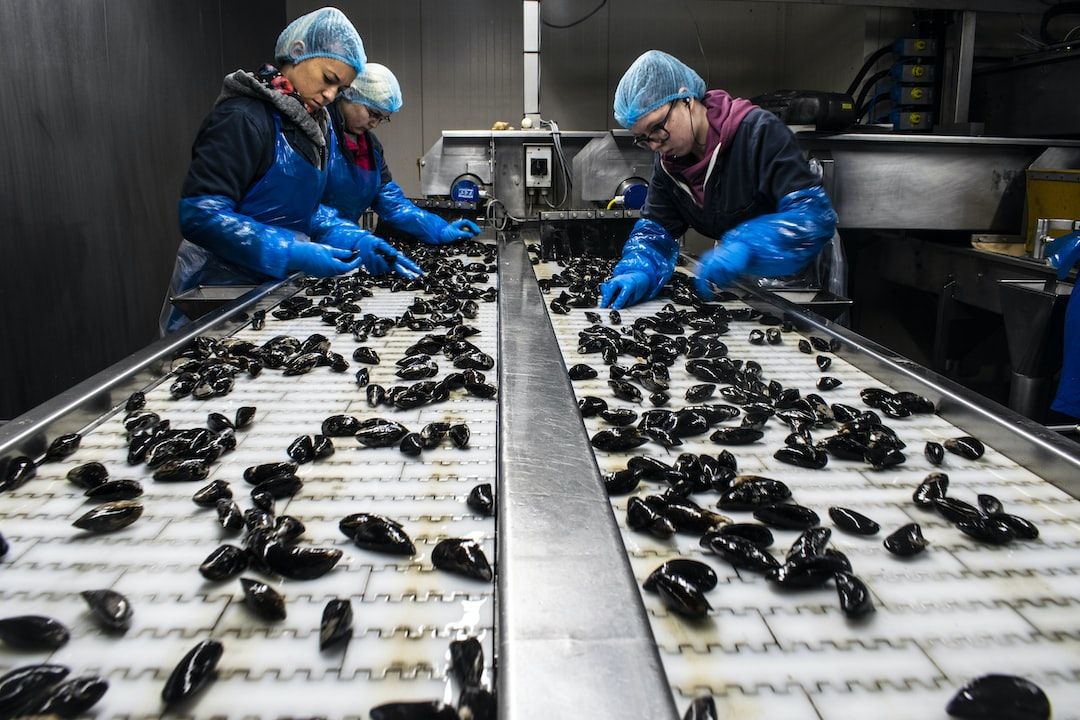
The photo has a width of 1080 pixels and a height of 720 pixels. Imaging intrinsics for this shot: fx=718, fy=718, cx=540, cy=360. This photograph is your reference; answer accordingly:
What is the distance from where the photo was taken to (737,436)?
3.99 feet

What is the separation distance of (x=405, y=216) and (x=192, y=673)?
341 cm

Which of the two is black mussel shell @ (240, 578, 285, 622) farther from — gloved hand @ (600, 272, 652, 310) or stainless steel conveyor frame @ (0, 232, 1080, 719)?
gloved hand @ (600, 272, 652, 310)

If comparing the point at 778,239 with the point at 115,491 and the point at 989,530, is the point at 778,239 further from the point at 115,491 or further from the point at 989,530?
the point at 115,491

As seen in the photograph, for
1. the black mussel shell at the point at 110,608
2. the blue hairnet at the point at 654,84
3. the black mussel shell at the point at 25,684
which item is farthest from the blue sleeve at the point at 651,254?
the black mussel shell at the point at 25,684

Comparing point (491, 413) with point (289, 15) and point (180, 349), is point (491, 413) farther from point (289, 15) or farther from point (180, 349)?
point (289, 15)

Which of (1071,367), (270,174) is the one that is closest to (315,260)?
(270,174)

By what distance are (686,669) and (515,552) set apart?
24 centimetres

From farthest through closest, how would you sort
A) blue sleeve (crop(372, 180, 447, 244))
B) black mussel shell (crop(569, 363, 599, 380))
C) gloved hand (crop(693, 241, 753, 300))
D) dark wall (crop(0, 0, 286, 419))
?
blue sleeve (crop(372, 180, 447, 244)) < dark wall (crop(0, 0, 286, 419)) < gloved hand (crop(693, 241, 753, 300)) < black mussel shell (crop(569, 363, 599, 380))

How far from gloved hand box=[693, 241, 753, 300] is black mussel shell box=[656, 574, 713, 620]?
1.69m

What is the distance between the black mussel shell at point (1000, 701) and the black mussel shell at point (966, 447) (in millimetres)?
590

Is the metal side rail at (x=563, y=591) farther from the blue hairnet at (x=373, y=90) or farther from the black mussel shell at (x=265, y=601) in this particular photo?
the blue hairnet at (x=373, y=90)

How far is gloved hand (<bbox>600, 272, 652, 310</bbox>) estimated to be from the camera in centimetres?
233

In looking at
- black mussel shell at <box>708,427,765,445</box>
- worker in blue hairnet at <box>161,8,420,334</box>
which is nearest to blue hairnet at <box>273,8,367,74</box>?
worker in blue hairnet at <box>161,8,420,334</box>

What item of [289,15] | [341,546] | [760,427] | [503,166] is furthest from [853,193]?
[289,15]
